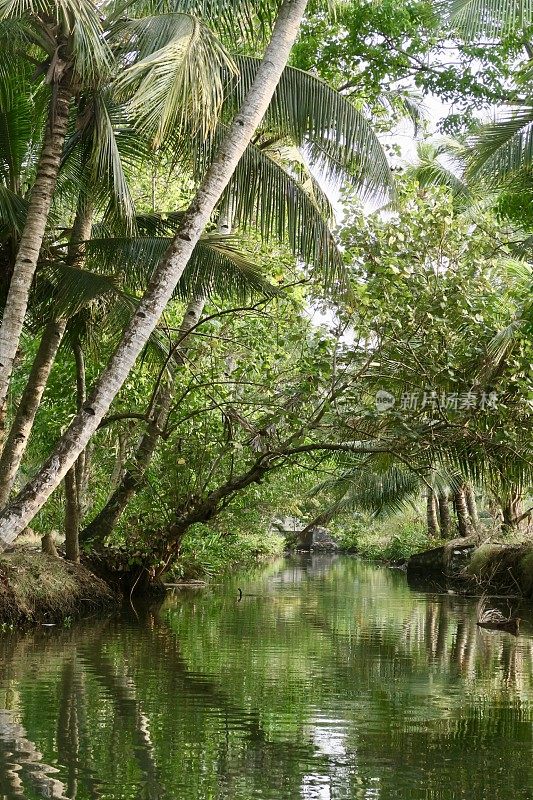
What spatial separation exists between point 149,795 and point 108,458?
646 inches

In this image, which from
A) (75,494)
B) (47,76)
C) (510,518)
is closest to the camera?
(47,76)

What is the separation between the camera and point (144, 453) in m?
14.7

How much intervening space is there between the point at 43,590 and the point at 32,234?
5.05 m

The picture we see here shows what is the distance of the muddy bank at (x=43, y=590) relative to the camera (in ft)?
38.9

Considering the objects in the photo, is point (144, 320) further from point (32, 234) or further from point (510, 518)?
point (510, 518)

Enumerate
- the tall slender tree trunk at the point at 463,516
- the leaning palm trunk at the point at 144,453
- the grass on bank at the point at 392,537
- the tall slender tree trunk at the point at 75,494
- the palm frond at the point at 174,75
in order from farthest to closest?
1. the grass on bank at the point at 392,537
2. the tall slender tree trunk at the point at 463,516
3. the leaning palm trunk at the point at 144,453
4. the tall slender tree trunk at the point at 75,494
5. the palm frond at the point at 174,75

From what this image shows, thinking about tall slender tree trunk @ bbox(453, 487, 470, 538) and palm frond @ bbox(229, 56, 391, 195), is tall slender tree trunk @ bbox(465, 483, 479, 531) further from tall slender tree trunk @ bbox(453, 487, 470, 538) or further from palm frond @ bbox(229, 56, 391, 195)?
palm frond @ bbox(229, 56, 391, 195)

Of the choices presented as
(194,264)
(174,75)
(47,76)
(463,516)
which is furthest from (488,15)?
(463,516)

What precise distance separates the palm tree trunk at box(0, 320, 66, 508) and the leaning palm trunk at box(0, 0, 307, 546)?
2322mm

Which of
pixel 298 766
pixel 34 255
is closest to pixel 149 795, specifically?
pixel 298 766

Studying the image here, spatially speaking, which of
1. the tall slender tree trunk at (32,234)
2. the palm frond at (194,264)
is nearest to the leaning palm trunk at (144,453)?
the palm frond at (194,264)

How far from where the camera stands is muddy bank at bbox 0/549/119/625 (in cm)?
1187

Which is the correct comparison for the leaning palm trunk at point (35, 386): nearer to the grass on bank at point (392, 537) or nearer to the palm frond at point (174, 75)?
the palm frond at point (174, 75)

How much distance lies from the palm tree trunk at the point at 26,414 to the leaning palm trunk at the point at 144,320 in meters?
2.32
